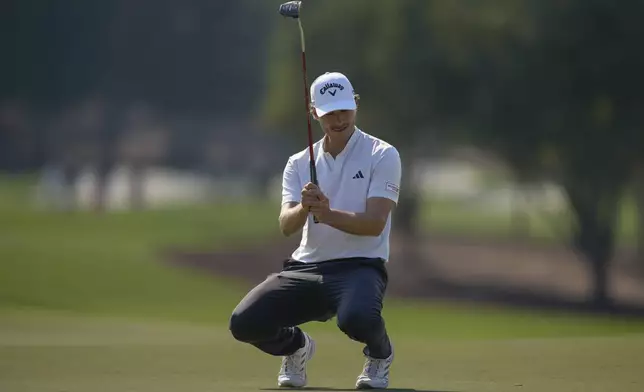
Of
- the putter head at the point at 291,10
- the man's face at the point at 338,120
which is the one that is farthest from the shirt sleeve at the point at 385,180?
the putter head at the point at 291,10

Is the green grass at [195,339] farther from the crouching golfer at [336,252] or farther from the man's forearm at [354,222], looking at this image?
the man's forearm at [354,222]

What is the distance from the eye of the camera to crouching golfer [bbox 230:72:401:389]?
865cm

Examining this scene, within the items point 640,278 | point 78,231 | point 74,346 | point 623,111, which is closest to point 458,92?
point 623,111

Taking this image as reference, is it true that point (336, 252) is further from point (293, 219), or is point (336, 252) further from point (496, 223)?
point (496, 223)

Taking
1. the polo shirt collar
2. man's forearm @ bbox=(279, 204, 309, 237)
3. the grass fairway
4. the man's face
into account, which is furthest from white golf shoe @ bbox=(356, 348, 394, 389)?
the man's face

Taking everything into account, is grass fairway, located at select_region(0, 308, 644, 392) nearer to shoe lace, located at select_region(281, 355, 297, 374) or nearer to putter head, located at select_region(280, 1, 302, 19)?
shoe lace, located at select_region(281, 355, 297, 374)

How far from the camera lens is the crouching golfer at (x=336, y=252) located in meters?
8.65

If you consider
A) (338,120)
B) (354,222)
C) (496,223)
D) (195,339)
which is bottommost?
(195,339)

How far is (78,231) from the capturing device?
49156 mm

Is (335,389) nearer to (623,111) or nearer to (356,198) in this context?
(356,198)

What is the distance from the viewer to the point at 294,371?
8805 mm

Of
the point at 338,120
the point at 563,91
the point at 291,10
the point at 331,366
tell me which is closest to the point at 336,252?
the point at 338,120

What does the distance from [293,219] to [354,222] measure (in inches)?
15.1

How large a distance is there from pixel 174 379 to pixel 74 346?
296 centimetres
